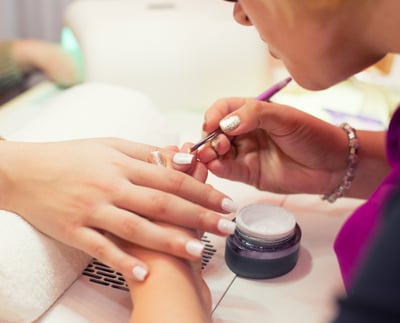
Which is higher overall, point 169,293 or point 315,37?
point 315,37

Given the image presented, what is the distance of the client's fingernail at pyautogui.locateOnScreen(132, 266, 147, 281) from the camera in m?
0.60

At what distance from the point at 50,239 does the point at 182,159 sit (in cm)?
18

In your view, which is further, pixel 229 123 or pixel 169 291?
pixel 229 123

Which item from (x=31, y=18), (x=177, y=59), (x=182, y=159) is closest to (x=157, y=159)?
(x=182, y=159)

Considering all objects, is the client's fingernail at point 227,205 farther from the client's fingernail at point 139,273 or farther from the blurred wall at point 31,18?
the blurred wall at point 31,18

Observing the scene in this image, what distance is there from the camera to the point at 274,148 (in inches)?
33.6

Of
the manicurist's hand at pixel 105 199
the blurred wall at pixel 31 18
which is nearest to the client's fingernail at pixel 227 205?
the manicurist's hand at pixel 105 199

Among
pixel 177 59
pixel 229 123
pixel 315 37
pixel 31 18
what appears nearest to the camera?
pixel 315 37

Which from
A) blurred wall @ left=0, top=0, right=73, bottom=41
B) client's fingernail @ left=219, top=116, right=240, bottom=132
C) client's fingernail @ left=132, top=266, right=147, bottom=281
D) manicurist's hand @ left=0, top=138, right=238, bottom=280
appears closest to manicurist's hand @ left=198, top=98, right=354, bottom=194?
client's fingernail @ left=219, top=116, right=240, bottom=132

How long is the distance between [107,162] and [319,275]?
0.97 ft

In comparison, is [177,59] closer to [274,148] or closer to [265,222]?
[274,148]

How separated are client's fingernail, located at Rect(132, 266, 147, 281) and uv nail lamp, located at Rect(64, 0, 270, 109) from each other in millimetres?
603

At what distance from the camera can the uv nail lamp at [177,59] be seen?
1.14 meters

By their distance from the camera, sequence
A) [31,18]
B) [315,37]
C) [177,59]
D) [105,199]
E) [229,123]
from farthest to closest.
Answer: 1. [31,18]
2. [177,59]
3. [229,123]
4. [105,199]
5. [315,37]
